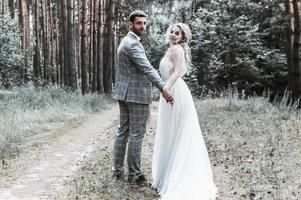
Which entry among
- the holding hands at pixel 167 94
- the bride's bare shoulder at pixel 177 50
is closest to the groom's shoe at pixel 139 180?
the holding hands at pixel 167 94

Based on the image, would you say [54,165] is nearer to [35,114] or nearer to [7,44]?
[35,114]

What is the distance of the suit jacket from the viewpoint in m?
6.32

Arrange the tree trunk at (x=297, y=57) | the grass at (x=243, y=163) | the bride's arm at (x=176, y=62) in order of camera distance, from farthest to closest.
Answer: the tree trunk at (x=297, y=57)
the bride's arm at (x=176, y=62)
the grass at (x=243, y=163)

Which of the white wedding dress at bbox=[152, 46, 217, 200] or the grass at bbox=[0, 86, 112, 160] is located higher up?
the white wedding dress at bbox=[152, 46, 217, 200]

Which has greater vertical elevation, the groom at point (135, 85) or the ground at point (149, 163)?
the groom at point (135, 85)

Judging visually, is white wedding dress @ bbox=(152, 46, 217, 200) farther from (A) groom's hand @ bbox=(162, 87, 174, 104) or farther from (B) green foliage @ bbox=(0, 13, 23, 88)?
(B) green foliage @ bbox=(0, 13, 23, 88)

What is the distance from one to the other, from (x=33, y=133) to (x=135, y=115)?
559 cm

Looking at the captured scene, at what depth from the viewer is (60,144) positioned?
10234mm

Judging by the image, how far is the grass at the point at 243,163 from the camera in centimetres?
616

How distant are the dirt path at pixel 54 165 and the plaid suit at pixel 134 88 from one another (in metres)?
1.25

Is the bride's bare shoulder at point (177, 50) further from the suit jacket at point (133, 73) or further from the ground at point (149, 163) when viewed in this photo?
the ground at point (149, 163)

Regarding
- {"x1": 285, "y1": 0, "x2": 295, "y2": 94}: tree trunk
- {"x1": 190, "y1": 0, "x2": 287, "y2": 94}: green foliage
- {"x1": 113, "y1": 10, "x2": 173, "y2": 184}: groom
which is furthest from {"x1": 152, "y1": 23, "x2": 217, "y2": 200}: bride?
{"x1": 190, "y1": 0, "x2": 287, "y2": 94}: green foliage

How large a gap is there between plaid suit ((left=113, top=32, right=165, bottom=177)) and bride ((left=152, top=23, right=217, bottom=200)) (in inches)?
11.8

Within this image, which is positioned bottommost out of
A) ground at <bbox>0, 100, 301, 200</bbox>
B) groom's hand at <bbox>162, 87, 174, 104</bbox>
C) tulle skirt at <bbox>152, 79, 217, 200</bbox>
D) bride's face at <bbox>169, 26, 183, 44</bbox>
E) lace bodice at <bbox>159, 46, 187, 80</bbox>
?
ground at <bbox>0, 100, 301, 200</bbox>
